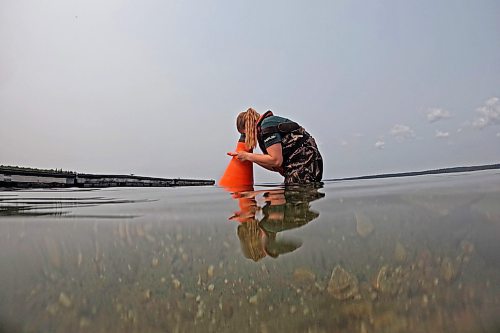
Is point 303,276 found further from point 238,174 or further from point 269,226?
point 238,174

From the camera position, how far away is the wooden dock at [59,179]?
16.2ft

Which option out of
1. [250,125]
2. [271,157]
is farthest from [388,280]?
[250,125]

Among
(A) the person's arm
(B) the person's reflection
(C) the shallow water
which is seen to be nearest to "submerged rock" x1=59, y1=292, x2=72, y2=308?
(C) the shallow water

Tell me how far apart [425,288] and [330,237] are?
1.27ft

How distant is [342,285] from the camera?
769 mm

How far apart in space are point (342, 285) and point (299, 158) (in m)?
2.78

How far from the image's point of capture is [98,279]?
88 cm

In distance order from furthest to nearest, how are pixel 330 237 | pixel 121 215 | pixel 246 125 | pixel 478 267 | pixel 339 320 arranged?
pixel 246 125
pixel 121 215
pixel 330 237
pixel 478 267
pixel 339 320

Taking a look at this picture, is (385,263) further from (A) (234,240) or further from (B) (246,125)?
A: (B) (246,125)

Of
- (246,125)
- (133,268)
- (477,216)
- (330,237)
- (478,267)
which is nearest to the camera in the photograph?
(478,267)

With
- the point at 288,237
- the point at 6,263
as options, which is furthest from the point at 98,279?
the point at 288,237

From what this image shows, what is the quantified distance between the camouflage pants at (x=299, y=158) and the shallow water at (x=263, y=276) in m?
2.05

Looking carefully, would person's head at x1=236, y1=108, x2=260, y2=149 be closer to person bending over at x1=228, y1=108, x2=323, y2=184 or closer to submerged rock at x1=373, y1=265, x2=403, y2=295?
person bending over at x1=228, y1=108, x2=323, y2=184

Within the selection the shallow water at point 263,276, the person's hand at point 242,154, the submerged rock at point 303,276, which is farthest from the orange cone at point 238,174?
the submerged rock at point 303,276
